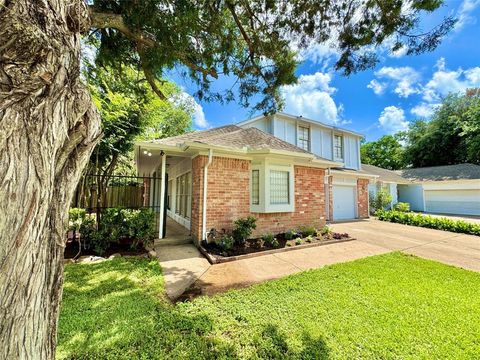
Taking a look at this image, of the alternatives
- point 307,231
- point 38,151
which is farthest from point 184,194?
point 38,151

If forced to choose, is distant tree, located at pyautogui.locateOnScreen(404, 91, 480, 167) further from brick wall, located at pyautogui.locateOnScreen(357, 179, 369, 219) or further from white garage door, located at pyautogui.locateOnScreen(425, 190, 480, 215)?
brick wall, located at pyautogui.locateOnScreen(357, 179, 369, 219)

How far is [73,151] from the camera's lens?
1.56 metres

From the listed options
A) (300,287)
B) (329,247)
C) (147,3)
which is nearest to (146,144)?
(147,3)

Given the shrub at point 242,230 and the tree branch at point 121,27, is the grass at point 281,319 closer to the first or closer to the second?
the shrub at point 242,230

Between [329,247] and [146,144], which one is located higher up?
[146,144]

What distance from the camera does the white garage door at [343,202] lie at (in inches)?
542

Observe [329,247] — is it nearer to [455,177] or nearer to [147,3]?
[147,3]

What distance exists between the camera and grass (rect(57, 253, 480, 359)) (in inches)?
100

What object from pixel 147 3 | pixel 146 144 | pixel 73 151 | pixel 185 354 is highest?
pixel 147 3

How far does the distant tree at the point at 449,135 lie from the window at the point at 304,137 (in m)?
19.3

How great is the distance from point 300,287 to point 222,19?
5.97 m

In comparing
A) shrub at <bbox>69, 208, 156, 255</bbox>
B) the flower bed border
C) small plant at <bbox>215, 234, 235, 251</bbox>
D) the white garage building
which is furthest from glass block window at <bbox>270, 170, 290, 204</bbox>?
the white garage building

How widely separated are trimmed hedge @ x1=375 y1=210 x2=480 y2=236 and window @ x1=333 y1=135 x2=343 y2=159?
15.5ft

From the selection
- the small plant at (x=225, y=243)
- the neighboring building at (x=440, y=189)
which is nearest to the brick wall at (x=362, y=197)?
the neighboring building at (x=440, y=189)
